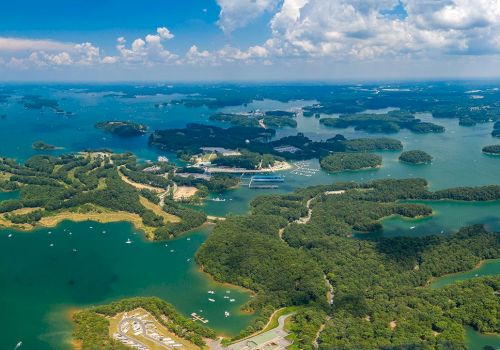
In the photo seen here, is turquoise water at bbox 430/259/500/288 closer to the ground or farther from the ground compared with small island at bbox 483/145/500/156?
closer to the ground

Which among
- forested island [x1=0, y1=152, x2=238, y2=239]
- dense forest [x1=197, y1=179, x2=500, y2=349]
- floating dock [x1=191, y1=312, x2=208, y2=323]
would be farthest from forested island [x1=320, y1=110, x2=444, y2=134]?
floating dock [x1=191, y1=312, x2=208, y2=323]

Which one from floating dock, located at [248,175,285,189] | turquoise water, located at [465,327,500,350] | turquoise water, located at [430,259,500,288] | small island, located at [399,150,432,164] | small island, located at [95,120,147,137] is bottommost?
turquoise water, located at [465,327,500,350]

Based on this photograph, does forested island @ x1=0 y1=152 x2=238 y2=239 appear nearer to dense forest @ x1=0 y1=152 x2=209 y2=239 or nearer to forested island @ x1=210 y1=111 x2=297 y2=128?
dense forest @ x1=0 y1=152 x2=209 y2=239

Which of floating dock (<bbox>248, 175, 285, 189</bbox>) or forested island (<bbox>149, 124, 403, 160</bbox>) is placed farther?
forested island (<bbox>149, 124, 403, 160</bbox>)

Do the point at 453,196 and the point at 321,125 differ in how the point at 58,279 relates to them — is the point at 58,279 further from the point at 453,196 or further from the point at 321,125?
the point at 321,125

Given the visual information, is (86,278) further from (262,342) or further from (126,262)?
(262,342)

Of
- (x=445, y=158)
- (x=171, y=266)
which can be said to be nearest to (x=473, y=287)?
(x=171, y=266)

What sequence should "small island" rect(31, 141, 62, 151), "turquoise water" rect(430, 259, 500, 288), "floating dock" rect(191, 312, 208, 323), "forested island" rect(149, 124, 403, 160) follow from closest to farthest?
"floating dock" rect(191, 312, 208, 323), "turquoise water" rect(430, 259, 500, 288), "forested island" rect(149, 124, 403, 160), "small island" rect(31, 141, 62, 151)

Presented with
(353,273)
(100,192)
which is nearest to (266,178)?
(100,192)
